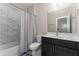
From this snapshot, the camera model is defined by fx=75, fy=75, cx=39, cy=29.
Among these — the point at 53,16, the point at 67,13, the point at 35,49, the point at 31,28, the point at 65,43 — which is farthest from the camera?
the point at 31,28

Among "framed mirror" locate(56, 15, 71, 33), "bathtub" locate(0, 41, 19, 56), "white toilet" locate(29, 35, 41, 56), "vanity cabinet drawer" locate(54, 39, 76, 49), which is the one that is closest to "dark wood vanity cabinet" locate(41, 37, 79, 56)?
"vanity cabinet drawer" locate(54, 39, 76, 49)

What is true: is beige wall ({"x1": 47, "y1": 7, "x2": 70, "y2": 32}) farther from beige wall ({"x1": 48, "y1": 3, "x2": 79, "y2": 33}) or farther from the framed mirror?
the framed mirror

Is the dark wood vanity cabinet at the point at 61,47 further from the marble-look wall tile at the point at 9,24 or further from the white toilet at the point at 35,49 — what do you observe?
the marble-look wall tile at the point at 9,24

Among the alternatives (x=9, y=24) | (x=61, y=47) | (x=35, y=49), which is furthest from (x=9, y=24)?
(x=61, y=47)

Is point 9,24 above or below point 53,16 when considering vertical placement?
below

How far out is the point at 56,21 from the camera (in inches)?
93.4

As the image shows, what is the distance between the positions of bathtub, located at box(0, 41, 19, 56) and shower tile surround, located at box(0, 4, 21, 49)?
3.1 inches

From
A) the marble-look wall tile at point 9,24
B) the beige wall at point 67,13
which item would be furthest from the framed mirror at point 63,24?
the marble-look wall tile at point 9,24

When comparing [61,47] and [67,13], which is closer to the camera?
[61,47]

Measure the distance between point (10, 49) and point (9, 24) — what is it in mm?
722

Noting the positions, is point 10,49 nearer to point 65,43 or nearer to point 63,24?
point 65,43

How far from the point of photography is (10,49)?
2170 millimetres

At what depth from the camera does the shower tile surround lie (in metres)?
1.95

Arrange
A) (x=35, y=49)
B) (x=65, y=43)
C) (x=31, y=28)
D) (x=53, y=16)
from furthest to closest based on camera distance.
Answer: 1. (x=31, y=28)
2. (x=53, y=16)
3. (x=35, y=49)
4. (x=65, y=43)
